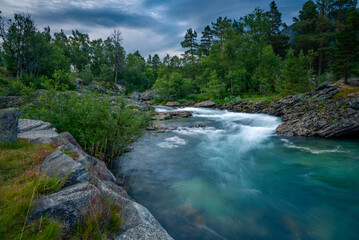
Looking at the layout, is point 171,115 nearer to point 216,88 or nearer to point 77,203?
point 216,88

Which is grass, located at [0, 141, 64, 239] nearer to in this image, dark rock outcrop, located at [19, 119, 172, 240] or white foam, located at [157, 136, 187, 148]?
dark rock outcrop, located at [19, 119, 172, 240]

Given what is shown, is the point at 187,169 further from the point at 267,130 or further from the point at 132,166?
the point at 267,130

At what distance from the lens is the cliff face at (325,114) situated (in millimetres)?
11734

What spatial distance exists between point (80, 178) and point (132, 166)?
5.39 metres

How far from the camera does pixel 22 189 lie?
2.25 m

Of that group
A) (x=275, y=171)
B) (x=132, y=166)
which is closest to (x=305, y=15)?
(x=275, y=171)

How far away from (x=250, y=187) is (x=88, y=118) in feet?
22.1

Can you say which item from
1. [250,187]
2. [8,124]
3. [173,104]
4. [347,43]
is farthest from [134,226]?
[173,104]

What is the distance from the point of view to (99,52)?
61.7 m

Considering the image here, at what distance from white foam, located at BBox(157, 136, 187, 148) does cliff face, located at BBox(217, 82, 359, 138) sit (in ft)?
27.4

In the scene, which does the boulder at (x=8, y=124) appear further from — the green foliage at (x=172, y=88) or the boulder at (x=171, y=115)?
the green foliage at (x=172, y=88)

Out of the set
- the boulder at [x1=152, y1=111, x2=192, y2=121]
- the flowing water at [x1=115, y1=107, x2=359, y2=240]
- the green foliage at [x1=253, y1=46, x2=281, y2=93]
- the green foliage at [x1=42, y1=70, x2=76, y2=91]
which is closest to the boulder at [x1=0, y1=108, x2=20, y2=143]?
the green foliage at [x1=42, y1=70, x2=76, y2=91]

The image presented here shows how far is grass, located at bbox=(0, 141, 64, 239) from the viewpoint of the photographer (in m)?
1.77

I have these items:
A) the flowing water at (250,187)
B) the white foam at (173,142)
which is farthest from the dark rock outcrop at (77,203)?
the white foam at (173,142)
